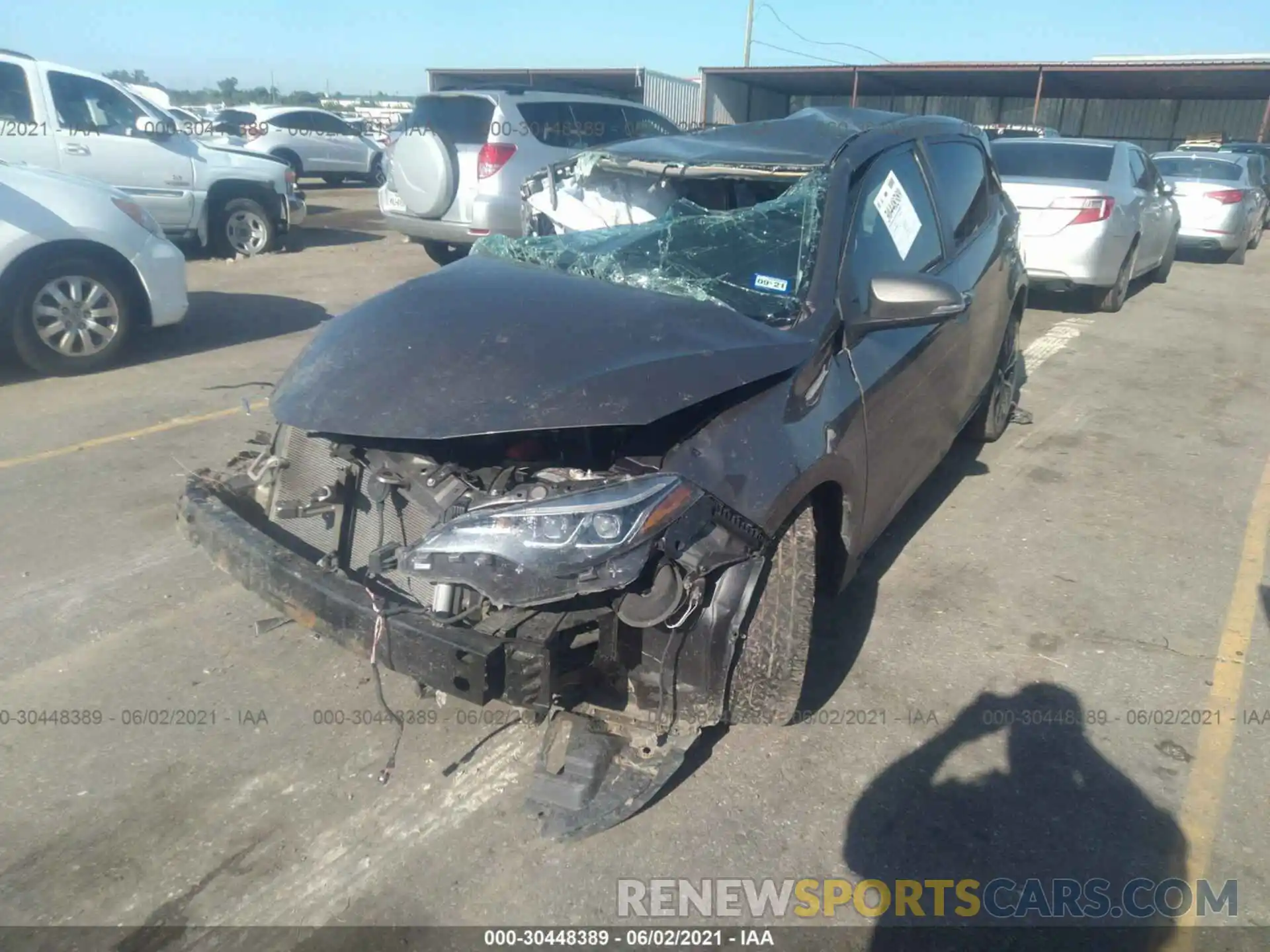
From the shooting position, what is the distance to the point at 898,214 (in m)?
3.73

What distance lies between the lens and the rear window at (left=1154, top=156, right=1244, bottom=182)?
13.7 m

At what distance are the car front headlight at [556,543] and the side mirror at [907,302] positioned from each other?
1164mm

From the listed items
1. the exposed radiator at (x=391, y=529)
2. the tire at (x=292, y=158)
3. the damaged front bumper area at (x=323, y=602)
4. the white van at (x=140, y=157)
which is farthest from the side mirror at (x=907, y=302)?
the tire at (x=292, y=158)

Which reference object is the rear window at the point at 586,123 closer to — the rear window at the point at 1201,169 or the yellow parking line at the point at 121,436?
the yellow parking line at the point at 121,436

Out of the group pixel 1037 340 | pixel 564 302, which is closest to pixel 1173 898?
pixel 564 302

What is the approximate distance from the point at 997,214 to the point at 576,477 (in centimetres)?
364

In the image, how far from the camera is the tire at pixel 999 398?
535 cm

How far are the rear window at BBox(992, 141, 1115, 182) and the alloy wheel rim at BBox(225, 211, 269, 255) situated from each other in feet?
26.5

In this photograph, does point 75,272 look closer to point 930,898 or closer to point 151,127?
point 151,127

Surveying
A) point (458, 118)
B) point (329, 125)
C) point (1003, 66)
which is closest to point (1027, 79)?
point (1003, 66)

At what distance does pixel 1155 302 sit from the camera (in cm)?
1060

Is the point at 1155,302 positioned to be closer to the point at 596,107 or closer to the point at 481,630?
the point at 596,107

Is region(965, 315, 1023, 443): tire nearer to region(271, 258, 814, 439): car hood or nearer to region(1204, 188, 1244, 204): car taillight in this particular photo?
region(271, 258, 814, 439): car hood

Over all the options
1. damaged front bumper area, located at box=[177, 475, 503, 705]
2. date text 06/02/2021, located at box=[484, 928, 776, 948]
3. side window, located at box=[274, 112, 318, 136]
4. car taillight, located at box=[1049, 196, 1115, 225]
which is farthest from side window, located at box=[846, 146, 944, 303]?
side window, located at box=[274, 112, 318, 136]
